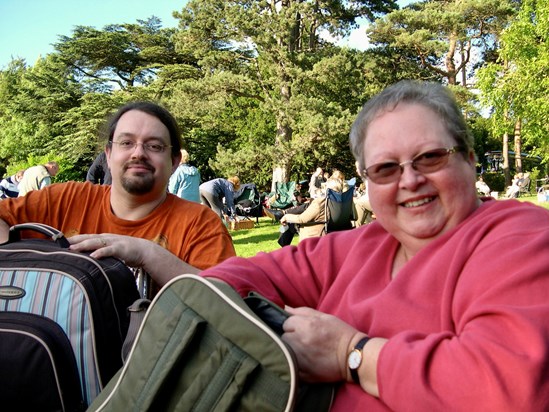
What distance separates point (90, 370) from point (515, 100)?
2239 centimetres

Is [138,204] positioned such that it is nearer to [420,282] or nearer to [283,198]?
[420,282]

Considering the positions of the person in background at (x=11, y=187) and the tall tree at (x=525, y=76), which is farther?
the tall tree at (x=525, y=76)

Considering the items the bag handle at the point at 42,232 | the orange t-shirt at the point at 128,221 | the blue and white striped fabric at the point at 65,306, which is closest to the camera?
the blue and white striped fabric at the point at 65,306

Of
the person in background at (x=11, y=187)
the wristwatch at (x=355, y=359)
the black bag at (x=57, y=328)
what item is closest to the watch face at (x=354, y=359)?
the wristwatch at (x=355, y=359)

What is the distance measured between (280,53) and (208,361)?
21.4 meters

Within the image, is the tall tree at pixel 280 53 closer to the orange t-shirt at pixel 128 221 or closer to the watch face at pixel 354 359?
the orange t-shirt at pixel 128 221

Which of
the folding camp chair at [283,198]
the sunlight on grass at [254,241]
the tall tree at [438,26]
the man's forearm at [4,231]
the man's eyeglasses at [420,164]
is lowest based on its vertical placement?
the sunlight on grass at [254,241]

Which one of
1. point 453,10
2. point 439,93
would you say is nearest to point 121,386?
point 439,93

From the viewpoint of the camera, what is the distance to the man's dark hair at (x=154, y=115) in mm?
2279

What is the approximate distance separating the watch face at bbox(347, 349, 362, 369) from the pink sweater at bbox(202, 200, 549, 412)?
0.05 meters

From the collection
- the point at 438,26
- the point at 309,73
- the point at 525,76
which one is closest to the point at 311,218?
the point at 309,73

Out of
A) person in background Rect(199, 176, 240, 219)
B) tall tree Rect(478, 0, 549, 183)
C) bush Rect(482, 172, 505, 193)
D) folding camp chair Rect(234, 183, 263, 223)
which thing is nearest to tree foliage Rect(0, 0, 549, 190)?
tall tree Rect(478, 0, 549, 183)

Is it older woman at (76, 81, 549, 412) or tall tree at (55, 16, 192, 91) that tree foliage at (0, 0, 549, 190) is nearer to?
tall tree at (55, 16, 192, 91)

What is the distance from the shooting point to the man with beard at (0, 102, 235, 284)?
6.99 ft
